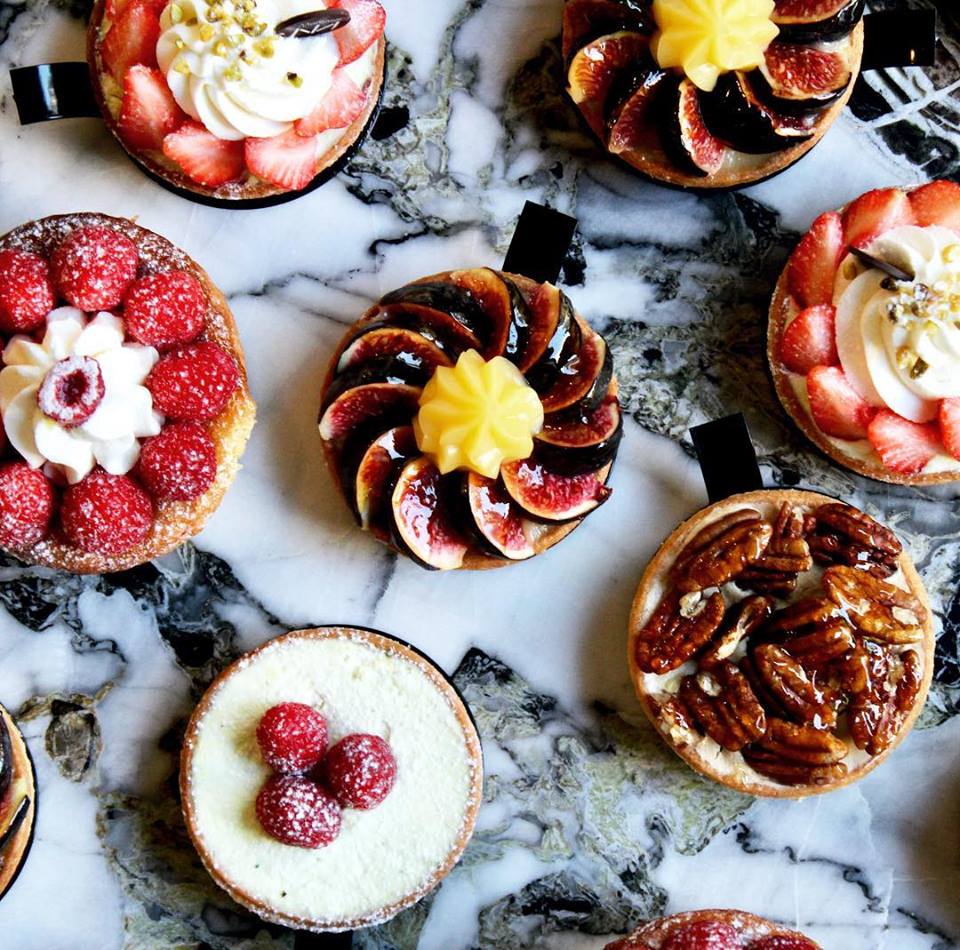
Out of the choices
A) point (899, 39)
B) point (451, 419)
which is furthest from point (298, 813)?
point (899, 39)

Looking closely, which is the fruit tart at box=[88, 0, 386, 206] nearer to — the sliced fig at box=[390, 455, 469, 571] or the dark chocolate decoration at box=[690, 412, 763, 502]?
the sliced fig at box=[390, 455, 469, 571]

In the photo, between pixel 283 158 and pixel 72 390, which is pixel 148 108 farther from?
pixel 72 390

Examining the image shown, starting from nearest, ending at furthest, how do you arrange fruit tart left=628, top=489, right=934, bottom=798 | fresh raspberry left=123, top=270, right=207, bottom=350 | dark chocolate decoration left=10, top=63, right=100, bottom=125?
fresh raspberry left=123, top=270, right=207, bottom=350, fruit tart left=628, top=489, right=934, bottom=798, dark chocolate decoration left=10, top=63, right=100, bottom=125

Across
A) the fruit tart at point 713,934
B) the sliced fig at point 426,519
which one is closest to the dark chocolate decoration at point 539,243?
the sliced fig at point 426,519

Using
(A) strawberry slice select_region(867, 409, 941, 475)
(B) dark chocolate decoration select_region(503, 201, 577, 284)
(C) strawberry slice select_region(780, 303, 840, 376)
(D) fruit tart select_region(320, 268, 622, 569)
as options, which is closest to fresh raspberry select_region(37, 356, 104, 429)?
(D) fruit tart select_region(320, 268, 622, 569)

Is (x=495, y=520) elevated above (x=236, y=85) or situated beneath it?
situated beneath

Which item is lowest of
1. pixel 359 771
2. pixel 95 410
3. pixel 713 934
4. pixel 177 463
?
pixel 713 934

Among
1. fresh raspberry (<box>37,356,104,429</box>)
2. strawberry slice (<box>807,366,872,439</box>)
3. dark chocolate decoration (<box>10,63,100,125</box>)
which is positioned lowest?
strawberry slice (<box>807,366,872,439</box>)
